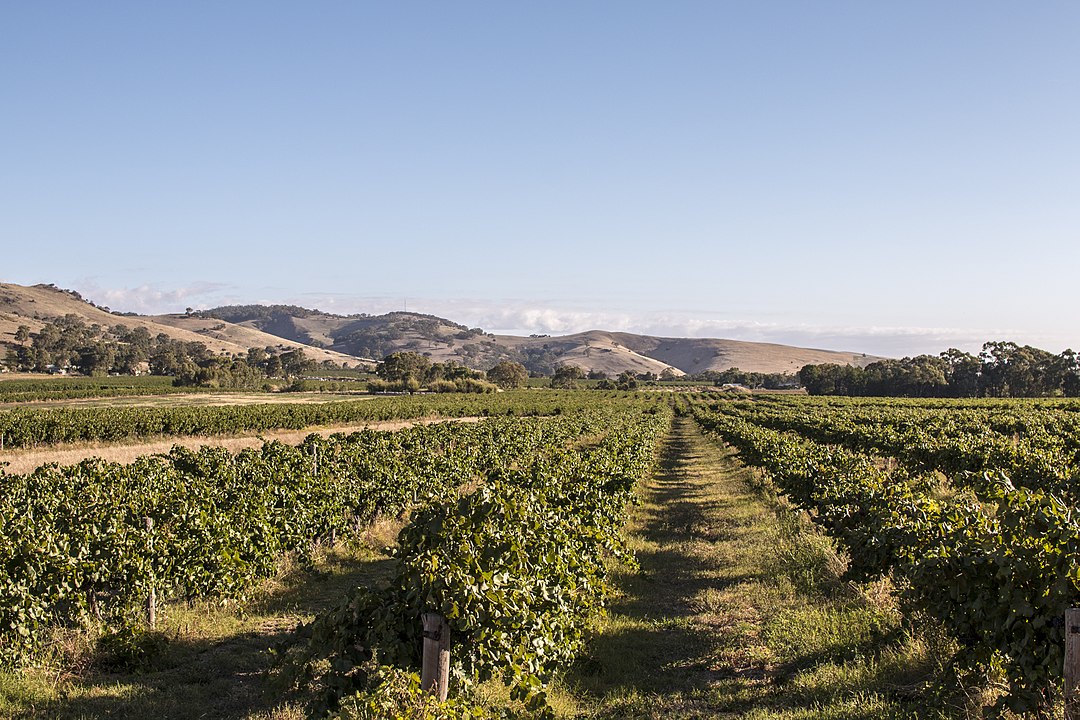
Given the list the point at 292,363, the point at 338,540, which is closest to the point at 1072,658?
the point at 338,540

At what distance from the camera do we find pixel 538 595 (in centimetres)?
663

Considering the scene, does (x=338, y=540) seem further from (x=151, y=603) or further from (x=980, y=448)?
(x=980, y=448)

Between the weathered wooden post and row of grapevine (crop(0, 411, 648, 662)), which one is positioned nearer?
row of grapevine (crop(0, 411, 648, 662))

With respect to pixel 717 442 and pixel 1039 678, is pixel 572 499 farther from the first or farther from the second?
pixel 717 442

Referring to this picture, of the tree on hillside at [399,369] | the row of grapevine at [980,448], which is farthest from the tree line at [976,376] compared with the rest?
the row of grapevine at [980,448]

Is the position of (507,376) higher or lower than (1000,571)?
lower

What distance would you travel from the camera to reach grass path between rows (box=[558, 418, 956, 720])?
7.36m

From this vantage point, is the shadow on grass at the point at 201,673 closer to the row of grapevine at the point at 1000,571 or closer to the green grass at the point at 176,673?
the green grass at the point at 176,673

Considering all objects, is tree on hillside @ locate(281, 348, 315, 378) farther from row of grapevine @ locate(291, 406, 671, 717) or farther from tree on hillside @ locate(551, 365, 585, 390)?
row of grapevine @ locate(291, 406, 671, 717)

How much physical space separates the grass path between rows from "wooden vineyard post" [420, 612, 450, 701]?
2330 millimetres

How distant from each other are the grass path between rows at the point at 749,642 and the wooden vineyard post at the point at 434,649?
233 centimetres

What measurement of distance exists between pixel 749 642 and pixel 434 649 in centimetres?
526

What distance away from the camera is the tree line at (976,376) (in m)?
111

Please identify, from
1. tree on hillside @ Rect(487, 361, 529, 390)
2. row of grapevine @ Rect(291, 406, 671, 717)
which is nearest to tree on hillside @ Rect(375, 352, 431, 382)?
tree on hillside @ Rect(487, 361, 529, 390)
